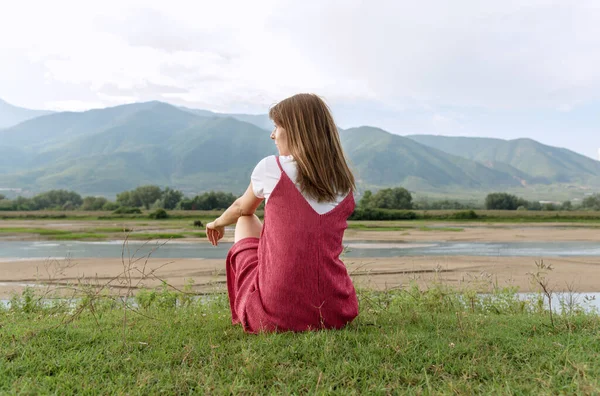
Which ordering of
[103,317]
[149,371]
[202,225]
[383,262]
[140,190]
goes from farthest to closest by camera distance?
[140,190]
[202,225]
[383,262]
[103,317]
[149,371]

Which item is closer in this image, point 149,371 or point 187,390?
point 187,390

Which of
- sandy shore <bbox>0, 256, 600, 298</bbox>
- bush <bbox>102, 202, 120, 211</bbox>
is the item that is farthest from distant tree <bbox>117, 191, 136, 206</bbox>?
sandy shore <bbox>0, 256, 600, 298</bbox>

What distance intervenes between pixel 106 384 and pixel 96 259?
1515 centimetres

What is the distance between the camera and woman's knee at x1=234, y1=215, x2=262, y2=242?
4.05m

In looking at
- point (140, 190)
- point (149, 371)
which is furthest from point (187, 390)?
point (140, 190)

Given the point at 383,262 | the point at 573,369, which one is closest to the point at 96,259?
the point at 383,262

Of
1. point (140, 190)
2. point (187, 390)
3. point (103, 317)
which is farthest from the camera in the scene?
point (140, 190)

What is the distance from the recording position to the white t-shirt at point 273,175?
3607mm

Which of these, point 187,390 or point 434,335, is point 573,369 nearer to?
point 434,335

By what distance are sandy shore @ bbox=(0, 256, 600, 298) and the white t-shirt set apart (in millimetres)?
6803

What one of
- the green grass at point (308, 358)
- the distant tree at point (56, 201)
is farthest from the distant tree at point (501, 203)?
the green grass at point (308, 358)

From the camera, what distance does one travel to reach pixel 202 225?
35969 mm

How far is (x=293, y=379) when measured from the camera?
294cm

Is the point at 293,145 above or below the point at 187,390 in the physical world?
above
